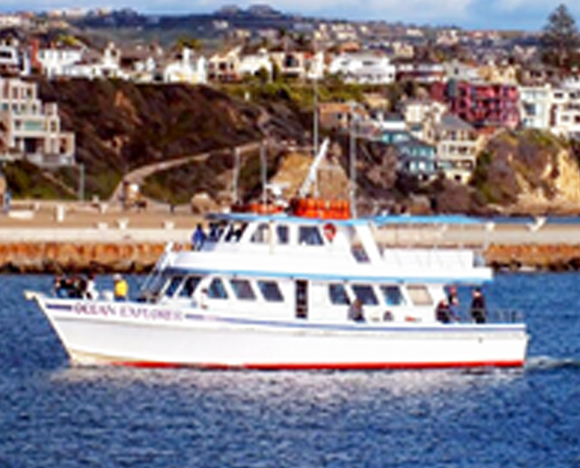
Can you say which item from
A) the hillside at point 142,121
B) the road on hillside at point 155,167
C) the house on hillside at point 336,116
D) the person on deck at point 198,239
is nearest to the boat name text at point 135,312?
the person on deck at point 198,239

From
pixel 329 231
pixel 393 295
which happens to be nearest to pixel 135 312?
pixel 329 231

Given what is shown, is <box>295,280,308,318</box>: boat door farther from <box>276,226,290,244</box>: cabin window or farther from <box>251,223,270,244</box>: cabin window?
<box>251,223,270,244</box>: cabin window

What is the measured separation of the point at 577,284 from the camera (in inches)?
3157

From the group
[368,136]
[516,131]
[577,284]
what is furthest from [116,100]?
[577,284]

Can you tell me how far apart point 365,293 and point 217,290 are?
3330 mm

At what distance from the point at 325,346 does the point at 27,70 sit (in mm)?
133177

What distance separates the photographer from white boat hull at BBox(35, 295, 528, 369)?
44.1 meters

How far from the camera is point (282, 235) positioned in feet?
150

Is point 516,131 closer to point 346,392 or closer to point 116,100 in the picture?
point 116,100

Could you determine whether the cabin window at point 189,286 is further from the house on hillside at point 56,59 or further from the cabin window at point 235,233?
the house on hillside at point 56,59

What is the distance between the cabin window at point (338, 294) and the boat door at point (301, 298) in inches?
24.1

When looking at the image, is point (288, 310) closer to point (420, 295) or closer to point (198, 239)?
point (198, 239)

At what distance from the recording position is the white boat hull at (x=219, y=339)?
4412 centimetres

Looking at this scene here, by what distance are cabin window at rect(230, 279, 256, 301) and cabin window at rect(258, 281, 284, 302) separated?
242 mm
